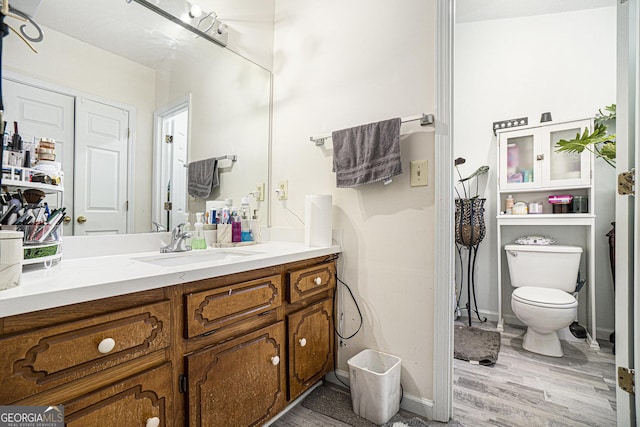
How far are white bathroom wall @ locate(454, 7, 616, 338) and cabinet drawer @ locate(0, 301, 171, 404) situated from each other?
2797 mm

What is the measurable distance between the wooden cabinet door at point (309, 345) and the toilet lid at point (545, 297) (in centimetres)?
144

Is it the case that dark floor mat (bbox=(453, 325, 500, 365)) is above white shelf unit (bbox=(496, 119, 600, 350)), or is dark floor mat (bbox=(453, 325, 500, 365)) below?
below

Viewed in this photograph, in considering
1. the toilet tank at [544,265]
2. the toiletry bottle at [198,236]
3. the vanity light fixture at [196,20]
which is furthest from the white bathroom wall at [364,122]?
the toilet tank at [544,265]

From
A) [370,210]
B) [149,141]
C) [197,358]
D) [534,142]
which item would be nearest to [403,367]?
[370,210]

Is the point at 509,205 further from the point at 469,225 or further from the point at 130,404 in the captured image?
the point at 130,404

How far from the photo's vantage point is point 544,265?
2.32 metres

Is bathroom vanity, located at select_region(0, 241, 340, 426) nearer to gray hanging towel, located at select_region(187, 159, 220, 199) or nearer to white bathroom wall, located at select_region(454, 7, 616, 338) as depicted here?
gray hanging towel, located at select_region(187, 159, 220, 199)

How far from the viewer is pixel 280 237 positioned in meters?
1.98

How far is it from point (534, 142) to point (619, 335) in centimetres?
178

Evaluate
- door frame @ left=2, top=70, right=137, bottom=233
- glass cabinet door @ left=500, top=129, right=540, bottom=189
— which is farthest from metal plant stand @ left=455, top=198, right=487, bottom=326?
door frame @ left=2, top=70, right=137, bottom=233

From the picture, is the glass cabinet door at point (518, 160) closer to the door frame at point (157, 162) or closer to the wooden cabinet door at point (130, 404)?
the door frame at point (157, 162)

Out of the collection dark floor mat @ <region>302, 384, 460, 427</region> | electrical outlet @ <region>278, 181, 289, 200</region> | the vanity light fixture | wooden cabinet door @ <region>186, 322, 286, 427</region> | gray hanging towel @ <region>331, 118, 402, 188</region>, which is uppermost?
the vanity light fixture

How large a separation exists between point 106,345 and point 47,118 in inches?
36.1

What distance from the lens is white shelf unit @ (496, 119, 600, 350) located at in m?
2.25
